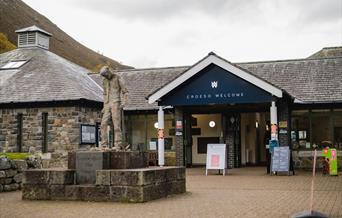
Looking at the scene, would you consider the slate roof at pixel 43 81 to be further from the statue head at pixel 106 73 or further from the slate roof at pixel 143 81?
the statue head at pixel 106 73

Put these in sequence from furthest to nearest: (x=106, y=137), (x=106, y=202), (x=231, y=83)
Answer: (x=231, y=83)
(x=106, y=137)
(x=106, y=202)

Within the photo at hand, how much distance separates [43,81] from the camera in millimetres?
24594

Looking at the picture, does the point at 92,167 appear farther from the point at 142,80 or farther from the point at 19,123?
the point at 142,80

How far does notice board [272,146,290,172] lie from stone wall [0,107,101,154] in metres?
8.31

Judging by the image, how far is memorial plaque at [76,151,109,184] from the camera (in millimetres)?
12320

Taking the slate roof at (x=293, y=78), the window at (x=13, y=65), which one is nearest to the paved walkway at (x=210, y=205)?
the slate roof at (x=293, y=78)

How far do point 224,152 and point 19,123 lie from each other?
30.9ft

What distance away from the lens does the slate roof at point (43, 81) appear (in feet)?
76.3

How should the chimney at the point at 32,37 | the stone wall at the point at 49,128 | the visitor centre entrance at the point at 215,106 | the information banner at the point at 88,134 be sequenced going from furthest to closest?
the chimney at the point at 32,37 → the information banner at the point at 88,134 → the stone wall at the point at 49,128 → the visitor centre entrance at the point at 215,106

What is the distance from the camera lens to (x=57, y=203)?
38.2 ft

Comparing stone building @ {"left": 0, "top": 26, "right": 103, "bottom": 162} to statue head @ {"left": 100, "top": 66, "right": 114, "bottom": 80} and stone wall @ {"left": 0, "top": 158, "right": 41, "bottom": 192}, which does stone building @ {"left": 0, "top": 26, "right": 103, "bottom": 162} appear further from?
statue head @ {"left": 100, "top": 66, "right": 114, "bottom": 80}

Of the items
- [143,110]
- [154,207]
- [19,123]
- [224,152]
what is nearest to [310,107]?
[224,152]

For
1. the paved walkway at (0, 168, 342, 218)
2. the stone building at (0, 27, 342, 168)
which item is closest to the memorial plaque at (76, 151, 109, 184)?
the paved walkway at (0, 168, 342, 218)

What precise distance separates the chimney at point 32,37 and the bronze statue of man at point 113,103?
16729mm
